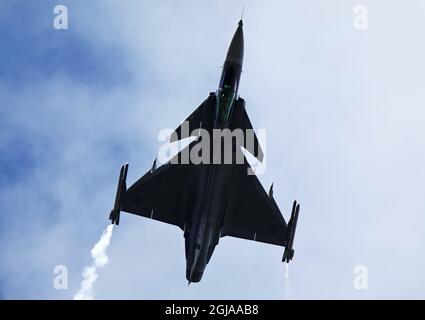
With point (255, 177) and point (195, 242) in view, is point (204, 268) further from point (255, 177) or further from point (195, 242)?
point (255, 177)

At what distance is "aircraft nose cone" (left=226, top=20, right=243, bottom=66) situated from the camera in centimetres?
2964

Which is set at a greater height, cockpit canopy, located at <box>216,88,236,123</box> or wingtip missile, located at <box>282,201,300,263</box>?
cockpit canopy, located at <box>216,88,236,123</box>

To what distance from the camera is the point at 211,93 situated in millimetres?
29953

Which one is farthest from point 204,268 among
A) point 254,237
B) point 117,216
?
point 117,216

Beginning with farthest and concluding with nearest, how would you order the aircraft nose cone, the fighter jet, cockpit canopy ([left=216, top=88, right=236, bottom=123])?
the fighter jet < the aircraft nose cone < cockpit canopy ([left=216, top=88, right=236, bottom=123])

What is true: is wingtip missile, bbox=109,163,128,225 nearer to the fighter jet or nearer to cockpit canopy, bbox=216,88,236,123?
the fighter jet

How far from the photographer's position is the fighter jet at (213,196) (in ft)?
98.2

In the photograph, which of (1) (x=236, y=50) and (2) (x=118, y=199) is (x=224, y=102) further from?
(2) (x=118, y=199)

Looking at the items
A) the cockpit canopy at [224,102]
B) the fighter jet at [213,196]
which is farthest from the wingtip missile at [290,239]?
the cockpit canopy at [224,102]

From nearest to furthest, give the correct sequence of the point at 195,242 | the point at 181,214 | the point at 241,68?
1. the point at 241,68
2. the point at 195,242
3. the point at 181,214

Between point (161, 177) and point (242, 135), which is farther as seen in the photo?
point (161, 177)

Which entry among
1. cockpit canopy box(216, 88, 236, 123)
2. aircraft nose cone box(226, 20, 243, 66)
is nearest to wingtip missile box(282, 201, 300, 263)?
cockpit canopy box(216, 88, 236, 123)

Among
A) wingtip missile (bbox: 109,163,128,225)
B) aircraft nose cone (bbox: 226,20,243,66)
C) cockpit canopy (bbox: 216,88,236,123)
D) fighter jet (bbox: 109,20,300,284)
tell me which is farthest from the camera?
wingtip missile (bbox: 109,163,128,225)

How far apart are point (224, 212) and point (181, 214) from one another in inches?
122
